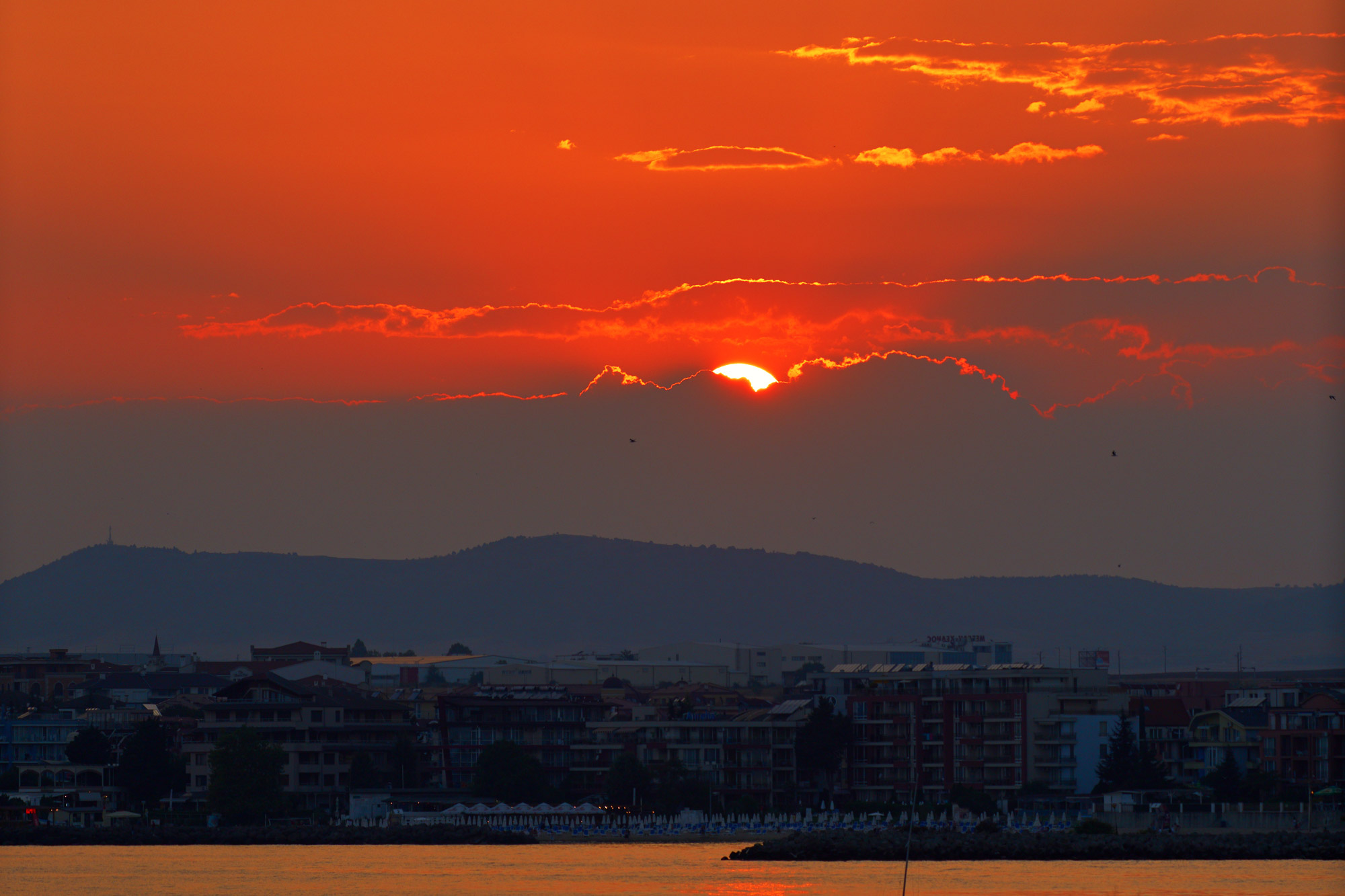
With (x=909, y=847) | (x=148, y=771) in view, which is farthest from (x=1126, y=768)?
(x=909, y=847)

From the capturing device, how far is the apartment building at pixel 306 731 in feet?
321

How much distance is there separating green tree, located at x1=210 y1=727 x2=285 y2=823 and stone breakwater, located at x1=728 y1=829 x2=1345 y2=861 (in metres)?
25.3

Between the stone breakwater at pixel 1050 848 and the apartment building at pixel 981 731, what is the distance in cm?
1473

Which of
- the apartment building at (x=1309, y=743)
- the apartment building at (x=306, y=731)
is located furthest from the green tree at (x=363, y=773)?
the apartment building at (x=1309, y=743)

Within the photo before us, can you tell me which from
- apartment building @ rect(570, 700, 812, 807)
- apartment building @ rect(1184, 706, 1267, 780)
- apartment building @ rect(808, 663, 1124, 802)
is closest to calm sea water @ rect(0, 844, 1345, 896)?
apartment building @ rect(570, 700, 812, 807)

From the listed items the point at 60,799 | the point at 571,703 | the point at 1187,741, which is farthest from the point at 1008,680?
the point at 60,799

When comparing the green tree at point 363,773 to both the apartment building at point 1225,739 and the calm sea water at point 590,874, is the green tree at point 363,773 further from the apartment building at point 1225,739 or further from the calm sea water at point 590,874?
the apartment building at point 1225,739

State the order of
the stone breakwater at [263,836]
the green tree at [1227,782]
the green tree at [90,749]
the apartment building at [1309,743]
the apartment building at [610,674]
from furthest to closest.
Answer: the apartment building at [610,674] < the green tree at [90,749] < the apartment building at [1309,743] < the green tree at [1227,782] < the stone breakwater at [263,836]

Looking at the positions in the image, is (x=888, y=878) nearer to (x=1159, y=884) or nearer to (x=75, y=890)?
(x=1159, y=884)

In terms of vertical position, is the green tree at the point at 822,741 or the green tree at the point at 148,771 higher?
the green tree at the point at 822,741

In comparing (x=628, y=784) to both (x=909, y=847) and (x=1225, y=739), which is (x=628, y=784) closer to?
(x=1225, y=739)

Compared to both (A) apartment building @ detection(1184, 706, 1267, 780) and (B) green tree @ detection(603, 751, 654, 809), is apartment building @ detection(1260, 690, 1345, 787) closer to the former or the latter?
(A) apartment building @ detection(1184, 706, 1267, 780)

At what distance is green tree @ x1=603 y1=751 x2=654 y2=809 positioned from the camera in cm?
9506

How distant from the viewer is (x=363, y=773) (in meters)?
98.1
